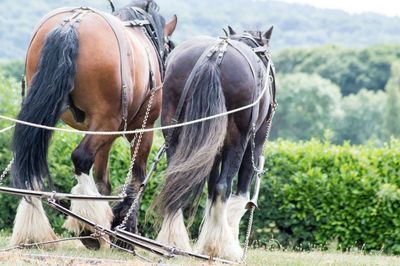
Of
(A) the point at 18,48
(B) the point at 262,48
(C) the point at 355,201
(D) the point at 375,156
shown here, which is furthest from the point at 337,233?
(A) the point at 18,48

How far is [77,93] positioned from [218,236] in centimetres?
169

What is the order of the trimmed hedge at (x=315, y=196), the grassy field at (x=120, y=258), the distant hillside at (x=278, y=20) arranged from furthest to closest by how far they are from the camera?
the distant hillside at (x=278, y=20) < the trimmed hedge at (x=315, y=196) < the grassy field at (x=120, y=258)

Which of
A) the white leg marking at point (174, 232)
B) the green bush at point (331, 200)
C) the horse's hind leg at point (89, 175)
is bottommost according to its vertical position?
Result: the green bush at point (331, 200)

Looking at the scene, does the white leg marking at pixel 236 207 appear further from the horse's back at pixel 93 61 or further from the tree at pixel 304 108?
the tree at pixel 304 108

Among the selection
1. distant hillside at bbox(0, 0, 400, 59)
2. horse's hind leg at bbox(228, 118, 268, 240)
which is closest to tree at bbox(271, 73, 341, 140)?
distant hillside at bbox(0, 0, 400, 59)

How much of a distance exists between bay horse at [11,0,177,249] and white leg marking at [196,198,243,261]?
0.91m

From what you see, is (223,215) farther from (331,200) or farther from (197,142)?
(331,200)

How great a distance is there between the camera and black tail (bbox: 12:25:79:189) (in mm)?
7160

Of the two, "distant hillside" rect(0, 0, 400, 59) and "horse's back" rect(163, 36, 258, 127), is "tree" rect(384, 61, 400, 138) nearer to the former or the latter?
"distant hillside" rect(0, 0, 400, 59)

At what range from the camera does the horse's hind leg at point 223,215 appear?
295 inches

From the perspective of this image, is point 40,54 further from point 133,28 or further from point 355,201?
point 355,201

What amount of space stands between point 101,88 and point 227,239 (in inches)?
65.1

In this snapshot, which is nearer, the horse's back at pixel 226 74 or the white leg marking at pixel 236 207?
the horse's back at pixel 226 74

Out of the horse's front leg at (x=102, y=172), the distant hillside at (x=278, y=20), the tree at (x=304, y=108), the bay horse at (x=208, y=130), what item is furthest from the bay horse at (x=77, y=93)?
the distant hillside at (x=278, y=20)
